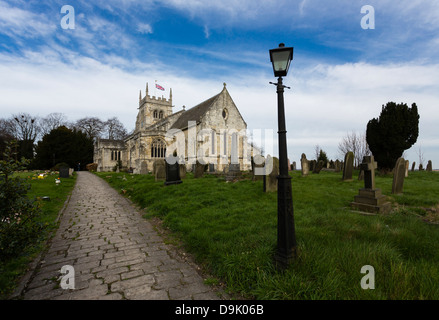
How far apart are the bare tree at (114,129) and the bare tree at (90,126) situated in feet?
5.65

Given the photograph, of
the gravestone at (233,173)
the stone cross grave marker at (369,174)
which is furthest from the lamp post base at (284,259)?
the gravestone at (233,173)

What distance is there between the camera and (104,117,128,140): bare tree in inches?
1890

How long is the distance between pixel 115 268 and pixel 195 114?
2772 cm

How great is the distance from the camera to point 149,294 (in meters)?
2.45

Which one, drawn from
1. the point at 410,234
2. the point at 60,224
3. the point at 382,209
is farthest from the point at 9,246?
the point at 382,209

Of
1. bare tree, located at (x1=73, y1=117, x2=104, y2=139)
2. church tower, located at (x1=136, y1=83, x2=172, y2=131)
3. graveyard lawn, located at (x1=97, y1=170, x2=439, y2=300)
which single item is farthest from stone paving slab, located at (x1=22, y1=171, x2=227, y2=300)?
bare tree, located at (x1=73, y1=117, x2=104, y2=139)

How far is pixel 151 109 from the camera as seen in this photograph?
40156mm

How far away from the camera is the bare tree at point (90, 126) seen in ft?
149

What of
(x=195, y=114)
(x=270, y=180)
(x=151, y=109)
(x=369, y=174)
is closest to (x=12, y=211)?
(x=270, y=180)

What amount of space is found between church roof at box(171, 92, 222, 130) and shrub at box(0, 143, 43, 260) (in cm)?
2380

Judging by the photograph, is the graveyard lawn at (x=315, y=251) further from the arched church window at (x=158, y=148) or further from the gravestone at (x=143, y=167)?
the arched church window at (x=158, y=148)

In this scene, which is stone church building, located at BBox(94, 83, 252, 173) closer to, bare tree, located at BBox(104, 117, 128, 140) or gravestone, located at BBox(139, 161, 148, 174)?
gravestone, located at BBox(139, 161, 148, 174)

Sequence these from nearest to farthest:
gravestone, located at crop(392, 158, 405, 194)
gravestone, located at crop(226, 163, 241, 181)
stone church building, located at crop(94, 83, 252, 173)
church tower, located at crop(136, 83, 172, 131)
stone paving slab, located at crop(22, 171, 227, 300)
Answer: stone paving slab, located at crop(22, 171, 227, 300), gravestone, located at crop(392, 158, 405, 194), gravestone, located at crop(226, 163, 241, 181), stone church building, located at crop(94, 83, 252, 173), church tower, located at crop(136, 83, 172, 131)

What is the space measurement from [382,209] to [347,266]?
3.96m
